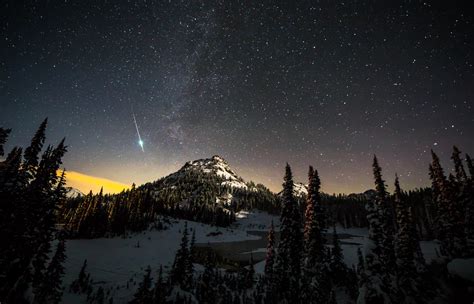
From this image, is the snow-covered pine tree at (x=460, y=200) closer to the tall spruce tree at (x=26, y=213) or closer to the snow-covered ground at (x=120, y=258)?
the snow-covered ground at (x=120, y=258)

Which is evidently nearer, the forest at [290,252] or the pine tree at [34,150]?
the forest at [290,252]

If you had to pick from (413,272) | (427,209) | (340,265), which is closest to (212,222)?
(427,209)

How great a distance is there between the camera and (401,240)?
113 feet

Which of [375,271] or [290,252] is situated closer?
[375,271]

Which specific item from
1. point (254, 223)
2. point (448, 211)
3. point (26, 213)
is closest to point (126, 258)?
point (26, 213)

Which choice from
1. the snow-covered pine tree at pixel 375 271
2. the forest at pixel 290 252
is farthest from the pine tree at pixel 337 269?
the snow-covered pine tree at pixel 375 271

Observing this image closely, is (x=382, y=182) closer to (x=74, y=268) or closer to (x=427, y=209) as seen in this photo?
(x=74, y=268)

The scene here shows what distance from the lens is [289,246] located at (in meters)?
25.8

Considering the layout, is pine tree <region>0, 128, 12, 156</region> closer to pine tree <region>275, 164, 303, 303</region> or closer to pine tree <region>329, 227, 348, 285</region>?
pine tree <region>275, 164, 303, 303</region>

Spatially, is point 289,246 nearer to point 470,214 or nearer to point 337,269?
point 337,269

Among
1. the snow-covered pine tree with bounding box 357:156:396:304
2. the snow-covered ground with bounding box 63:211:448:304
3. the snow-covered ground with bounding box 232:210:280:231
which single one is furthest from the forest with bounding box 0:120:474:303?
the snow-covered ground with bounding box 232:210:280:231

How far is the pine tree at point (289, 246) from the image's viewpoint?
82.5 ft

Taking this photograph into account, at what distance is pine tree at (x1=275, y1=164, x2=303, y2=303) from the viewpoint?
25138mm

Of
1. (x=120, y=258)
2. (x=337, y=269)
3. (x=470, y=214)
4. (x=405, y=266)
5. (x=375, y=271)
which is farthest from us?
(x=120, y=258)
